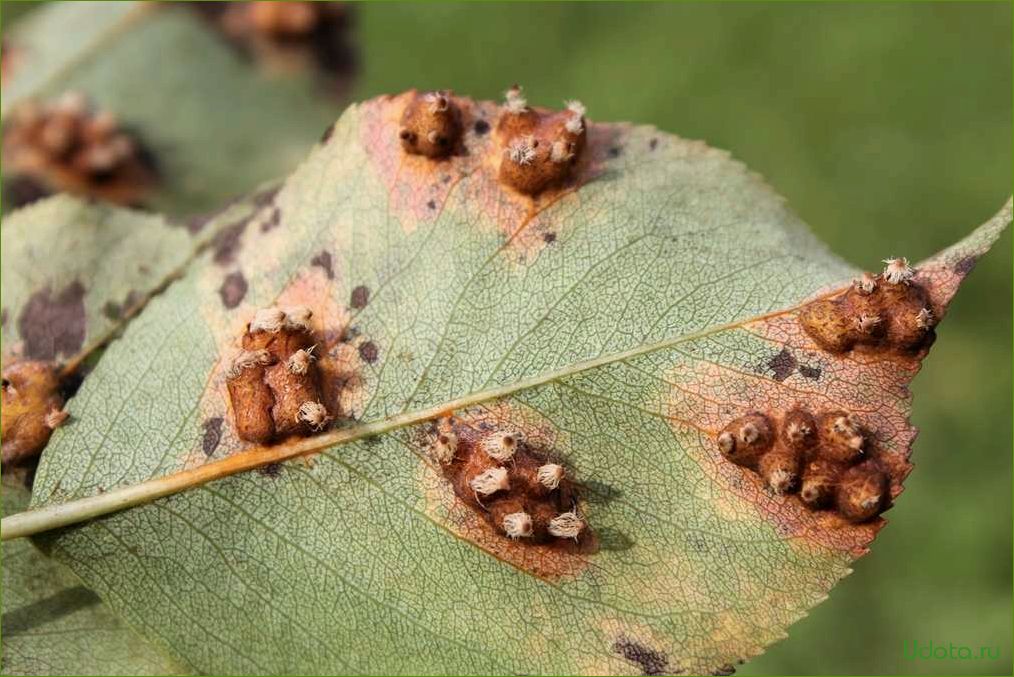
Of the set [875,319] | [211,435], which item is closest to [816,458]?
[875,319]

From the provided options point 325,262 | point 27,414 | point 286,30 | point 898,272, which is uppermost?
point 286,30

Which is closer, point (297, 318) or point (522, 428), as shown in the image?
point (522, 428)

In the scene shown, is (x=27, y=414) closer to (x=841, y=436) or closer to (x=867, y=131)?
(x=841, y=436)

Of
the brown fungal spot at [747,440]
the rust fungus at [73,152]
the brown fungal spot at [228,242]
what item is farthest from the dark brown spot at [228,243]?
the brown fungal spot at [747,440]

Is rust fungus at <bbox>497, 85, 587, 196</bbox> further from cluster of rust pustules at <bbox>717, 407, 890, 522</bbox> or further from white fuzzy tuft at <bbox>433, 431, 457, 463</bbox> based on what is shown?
cluster of rust pustules at <bbox>717, 407, 890, 522</bbox>

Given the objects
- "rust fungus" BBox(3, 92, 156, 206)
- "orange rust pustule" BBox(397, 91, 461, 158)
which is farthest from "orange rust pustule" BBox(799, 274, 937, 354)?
"rust fungus" BBox(3, 92, 156, 206)

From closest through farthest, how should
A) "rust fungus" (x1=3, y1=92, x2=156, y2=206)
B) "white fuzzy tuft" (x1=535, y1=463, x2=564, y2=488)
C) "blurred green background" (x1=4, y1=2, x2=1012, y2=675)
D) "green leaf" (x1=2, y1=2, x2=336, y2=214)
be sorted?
"white fuzzy tuft" (x1=535, y1=463, x2=564, y2=488)
"rust fungus" (x1=3, y1=92, x2=156, y2=206)
"green leaf" (x1=2, y1=2, x2=336, y2=214)
"blurred green background" (x1=4, y1=2, x2=1012, y2=675)

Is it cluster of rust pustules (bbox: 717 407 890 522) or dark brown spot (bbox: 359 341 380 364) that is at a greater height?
cluster of rust pustules (bbox: 717 407 890 522)

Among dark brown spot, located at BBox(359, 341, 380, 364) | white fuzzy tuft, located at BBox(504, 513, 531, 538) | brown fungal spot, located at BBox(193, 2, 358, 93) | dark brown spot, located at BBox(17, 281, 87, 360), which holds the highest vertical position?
brown fungal spot, located at BBox(193, 2, 358, 93)

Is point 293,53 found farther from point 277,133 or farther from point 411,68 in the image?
point 411,68
